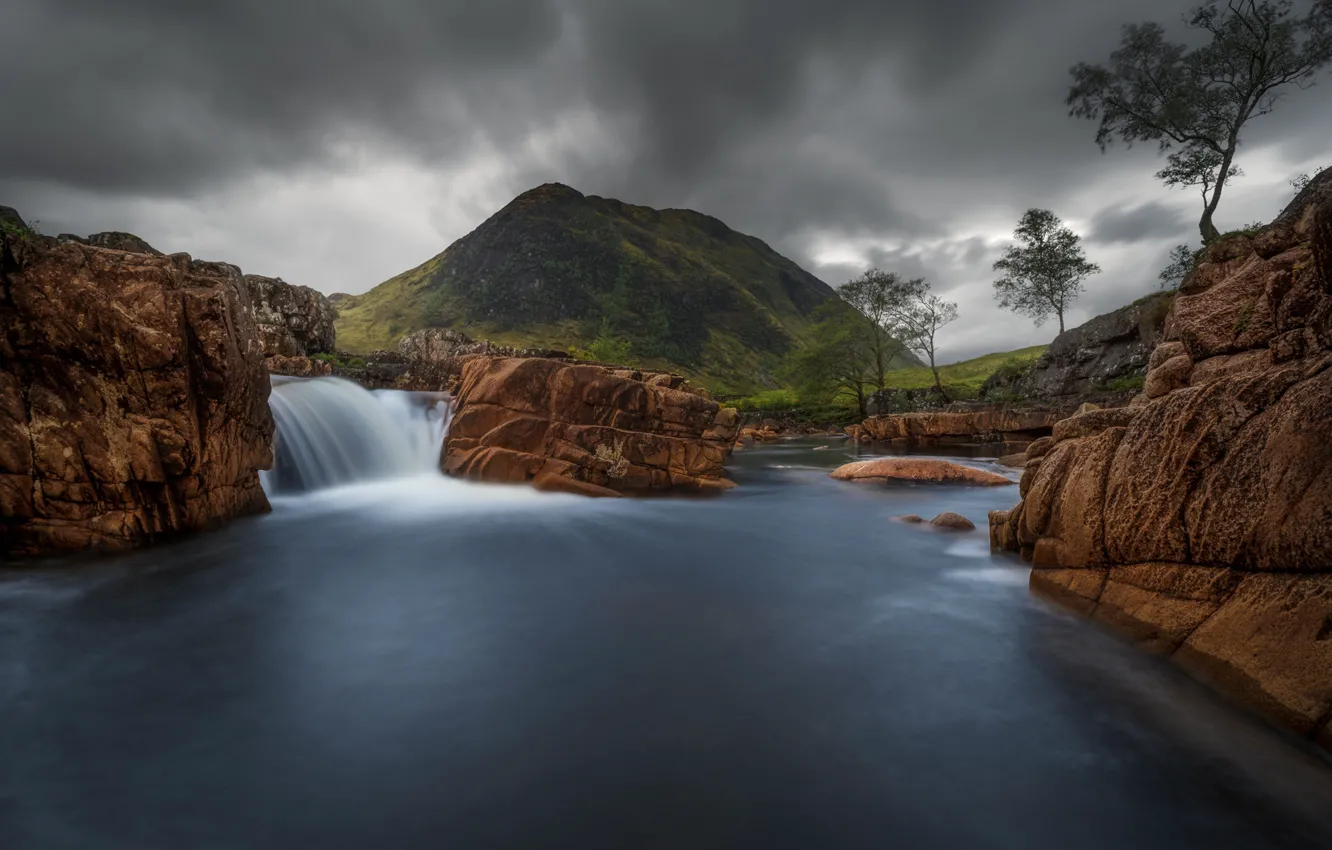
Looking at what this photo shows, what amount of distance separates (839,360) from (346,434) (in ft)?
162

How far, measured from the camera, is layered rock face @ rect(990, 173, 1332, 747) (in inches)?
154

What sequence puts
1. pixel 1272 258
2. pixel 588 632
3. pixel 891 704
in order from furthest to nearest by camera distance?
pixel 588 632 < pixel 1272 258 < pixel 891 704

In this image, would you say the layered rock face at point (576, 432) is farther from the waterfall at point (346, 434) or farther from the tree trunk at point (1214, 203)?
the tree trunk at point (1214, 203)

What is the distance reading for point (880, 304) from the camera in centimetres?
5669

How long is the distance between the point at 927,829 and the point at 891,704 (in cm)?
165

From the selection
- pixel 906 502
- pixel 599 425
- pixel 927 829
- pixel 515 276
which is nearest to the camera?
pixel 927 829

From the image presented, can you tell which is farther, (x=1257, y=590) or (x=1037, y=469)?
(x=1037, y=469)

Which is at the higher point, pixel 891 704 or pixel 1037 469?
pixel 1037 469

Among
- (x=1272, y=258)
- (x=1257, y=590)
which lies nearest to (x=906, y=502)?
(x=1272, y=258)

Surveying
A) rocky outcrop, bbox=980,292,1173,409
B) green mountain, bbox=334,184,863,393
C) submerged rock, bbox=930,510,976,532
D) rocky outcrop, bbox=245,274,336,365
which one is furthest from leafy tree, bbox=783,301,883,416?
green mountain, bbox=334,184,863,393

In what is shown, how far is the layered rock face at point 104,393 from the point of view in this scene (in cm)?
849

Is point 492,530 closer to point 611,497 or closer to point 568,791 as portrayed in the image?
point 611,497

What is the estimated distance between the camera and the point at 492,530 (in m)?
12.1

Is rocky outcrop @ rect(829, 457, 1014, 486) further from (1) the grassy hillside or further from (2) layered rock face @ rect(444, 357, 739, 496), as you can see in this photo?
(1) the grassy hillside
